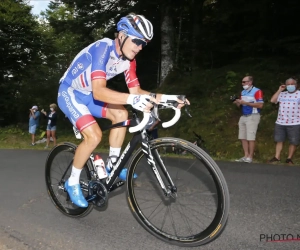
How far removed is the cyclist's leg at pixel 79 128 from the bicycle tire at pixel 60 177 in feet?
0.66

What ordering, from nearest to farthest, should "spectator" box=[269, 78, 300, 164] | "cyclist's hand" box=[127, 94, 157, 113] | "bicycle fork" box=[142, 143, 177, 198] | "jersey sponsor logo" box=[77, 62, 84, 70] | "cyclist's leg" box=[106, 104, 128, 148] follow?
"cyclist's hand" box=[127, 94, 157, 113] → "bicycle fork" box=[142, 143, 177, 198] → "jersey sponsor logo" box=[77, 62, 84, 70] → "cyclist's leg" box=[106, 104, 128, 148] → "spectator" box=[269, 78, 300, 164]

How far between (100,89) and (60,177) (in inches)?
61.9

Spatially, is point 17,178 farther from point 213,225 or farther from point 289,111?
point 289,111

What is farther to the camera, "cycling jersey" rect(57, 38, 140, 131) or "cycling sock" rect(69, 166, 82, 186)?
"cycling sock" rect(69, 166, 82, 186)

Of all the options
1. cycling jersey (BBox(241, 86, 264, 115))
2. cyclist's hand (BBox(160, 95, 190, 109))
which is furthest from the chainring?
cycling jersey (BBox(241, 86, 264, 115))

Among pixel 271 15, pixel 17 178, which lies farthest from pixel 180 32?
pixel 17 178

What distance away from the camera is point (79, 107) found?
12.3ft

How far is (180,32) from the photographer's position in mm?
17938

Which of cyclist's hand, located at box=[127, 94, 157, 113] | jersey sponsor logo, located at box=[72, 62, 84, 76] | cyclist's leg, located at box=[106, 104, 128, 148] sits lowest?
cyclist's leg, located at box=[106, 104, 128, 148]

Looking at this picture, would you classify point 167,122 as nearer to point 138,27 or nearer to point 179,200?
point 179,200

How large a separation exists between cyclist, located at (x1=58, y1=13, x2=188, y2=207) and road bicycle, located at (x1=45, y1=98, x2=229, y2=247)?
20 cm

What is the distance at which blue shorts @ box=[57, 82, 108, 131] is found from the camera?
370 centimetres

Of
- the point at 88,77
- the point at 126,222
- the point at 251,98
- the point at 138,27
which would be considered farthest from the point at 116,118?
the point at 251,98

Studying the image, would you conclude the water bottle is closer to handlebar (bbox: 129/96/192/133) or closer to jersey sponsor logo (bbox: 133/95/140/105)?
handlebar (bbox: 129/96/192/133)
